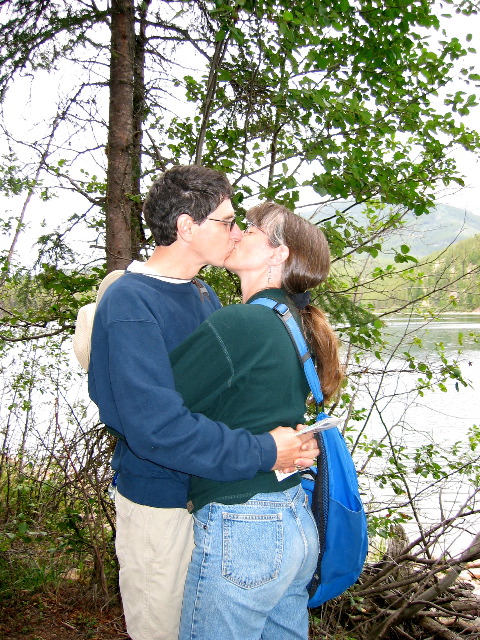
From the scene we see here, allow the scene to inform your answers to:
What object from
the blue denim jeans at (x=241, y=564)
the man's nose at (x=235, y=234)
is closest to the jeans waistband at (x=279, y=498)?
the blue denim jeans at (x=241, y=564)

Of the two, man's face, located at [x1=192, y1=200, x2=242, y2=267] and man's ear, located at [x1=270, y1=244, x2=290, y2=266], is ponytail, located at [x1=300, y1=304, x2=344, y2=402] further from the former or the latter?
man's face, located at [x1=192, y1=200, x2=242, y2=267]

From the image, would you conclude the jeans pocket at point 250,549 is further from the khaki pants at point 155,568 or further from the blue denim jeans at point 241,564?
the khaki pants at point 155,568

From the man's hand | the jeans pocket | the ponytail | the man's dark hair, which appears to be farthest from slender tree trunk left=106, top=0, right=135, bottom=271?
the jeans pocket

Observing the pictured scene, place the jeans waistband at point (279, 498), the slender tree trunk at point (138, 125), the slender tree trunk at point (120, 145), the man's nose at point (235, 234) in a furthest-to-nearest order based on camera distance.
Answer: the slender tree trunk at point (138, 125) → the slender tree trunk at point (120, 145) → the man's nose at point (235, 234) → the jeans waistband at point (279, 498)

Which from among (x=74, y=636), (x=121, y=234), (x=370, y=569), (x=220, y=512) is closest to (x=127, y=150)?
(x=121, y=234)

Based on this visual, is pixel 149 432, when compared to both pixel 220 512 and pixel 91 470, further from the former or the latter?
pixel 91 470

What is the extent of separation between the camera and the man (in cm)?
124

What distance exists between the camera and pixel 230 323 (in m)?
1.30

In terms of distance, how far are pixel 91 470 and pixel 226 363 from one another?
3.30 metres

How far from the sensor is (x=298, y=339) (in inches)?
57.0

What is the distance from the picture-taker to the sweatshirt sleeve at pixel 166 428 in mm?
1224

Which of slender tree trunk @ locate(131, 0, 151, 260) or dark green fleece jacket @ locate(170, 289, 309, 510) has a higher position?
slender tree trunk @ locate(131, 0, 151, 260)

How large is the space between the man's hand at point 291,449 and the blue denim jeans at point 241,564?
9 centimetres

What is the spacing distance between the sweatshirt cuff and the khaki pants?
1.07ft
